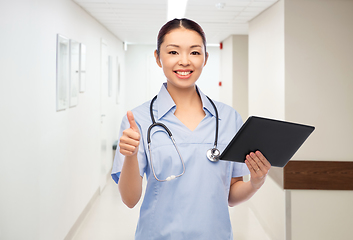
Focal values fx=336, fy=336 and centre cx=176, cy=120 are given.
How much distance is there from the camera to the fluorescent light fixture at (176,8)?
136 inches

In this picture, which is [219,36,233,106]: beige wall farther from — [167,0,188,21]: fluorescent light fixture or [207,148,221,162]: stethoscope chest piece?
[207,148,221,162]: stethoscope chest piece

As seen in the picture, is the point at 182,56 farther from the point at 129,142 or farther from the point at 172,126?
the point at 129,142

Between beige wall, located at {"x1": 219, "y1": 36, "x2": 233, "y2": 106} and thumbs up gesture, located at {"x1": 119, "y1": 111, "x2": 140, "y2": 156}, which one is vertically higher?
beige wall, located at {"x1": 219, "y1": 36, "x2": 233, "y2": 106}

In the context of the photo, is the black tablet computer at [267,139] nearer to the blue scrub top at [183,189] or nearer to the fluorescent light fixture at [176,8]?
the blue scrub top at [183,189]

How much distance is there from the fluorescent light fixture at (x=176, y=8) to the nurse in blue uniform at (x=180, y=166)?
2.41 metres

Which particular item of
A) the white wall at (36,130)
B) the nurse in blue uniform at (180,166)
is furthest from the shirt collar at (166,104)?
the white wall at (36,130)

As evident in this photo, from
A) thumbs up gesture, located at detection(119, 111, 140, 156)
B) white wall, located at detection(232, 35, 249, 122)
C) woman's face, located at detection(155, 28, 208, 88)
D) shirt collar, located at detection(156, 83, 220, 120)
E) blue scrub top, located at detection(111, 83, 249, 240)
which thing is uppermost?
white wall, located at detection(232, 35, 249, 122)

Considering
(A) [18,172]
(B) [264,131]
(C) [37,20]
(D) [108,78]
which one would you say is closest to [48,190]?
(A) [18,172]

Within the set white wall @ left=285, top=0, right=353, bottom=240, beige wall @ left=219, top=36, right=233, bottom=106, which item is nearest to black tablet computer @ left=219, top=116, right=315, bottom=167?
white wall @ left=285, top=0, right=353, bottom=240

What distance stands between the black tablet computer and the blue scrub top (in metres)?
0.11

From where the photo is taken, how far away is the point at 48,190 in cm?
256

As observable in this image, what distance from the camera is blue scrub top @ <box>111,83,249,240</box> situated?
1133 mm

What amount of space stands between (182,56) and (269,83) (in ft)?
8.76

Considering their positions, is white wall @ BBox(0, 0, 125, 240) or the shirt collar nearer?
the shirt collar
